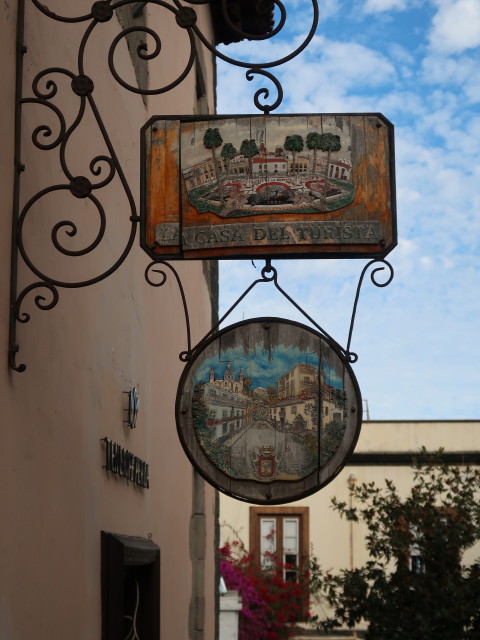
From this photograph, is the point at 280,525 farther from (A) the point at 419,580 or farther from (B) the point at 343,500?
(A) the point at 419,580

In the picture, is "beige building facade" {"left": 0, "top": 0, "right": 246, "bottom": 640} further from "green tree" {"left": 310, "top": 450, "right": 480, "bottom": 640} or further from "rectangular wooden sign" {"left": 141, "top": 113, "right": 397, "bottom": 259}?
"green tree" {"left": 310, "top": 450, "right": 480, "bottom": 640}

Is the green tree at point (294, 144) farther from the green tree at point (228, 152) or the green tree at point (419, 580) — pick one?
the green tree at point (419, 580)

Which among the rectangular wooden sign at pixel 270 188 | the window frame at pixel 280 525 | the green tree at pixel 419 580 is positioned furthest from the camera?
the window frame at pixel 280 525

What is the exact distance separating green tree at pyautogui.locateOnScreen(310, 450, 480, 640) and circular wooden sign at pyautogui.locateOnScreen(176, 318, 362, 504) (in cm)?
533

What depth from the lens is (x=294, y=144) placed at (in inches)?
136

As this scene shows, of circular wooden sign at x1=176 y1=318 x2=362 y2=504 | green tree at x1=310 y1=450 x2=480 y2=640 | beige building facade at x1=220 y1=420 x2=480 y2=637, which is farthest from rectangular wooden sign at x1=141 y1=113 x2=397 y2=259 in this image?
beige building facade at x1=220 y1=420 x2=480 y2=637

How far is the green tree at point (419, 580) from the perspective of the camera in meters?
8.57

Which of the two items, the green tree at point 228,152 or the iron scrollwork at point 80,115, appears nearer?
the iron scrollwork at point 80,115

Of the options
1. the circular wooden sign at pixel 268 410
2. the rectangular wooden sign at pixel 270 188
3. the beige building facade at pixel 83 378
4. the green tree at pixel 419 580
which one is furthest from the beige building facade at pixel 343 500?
the rectangular wooden sign at pixel 270 188

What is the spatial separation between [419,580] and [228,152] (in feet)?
20.0

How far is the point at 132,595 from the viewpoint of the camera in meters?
5.58

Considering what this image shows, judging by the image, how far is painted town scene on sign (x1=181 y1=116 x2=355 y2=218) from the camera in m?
3.44

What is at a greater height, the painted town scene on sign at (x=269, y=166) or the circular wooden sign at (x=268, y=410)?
the painted town scene on sign at (x=269, y=166)

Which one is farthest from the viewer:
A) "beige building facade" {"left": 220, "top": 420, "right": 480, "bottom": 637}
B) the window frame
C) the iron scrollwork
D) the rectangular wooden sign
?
"beige building facade" {"left": 220, "top": 420, "right": 480, "bottom": 637}
